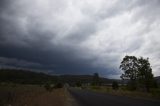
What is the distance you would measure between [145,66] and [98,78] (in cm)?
10295

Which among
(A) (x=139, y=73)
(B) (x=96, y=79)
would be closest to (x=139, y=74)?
(A) (x=139, y=73)

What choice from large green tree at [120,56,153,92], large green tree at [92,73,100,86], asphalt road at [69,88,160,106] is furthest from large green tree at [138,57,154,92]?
large green tree at [92,73,100,86]

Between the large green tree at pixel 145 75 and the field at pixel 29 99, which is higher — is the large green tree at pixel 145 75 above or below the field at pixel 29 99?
above

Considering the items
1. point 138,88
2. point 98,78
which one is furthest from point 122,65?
point 98,78

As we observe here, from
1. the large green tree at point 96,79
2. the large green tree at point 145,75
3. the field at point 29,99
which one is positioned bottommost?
the field at point 29,99

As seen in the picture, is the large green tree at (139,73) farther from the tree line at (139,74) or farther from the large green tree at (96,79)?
the large green tree at (96,79)

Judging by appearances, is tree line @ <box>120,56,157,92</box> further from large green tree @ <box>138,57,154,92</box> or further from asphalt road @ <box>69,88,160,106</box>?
asphalt road @ <box>69,88,160,106</box>

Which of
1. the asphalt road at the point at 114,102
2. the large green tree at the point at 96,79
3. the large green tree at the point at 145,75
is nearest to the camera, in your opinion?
the asphalt road at the point at 114,102

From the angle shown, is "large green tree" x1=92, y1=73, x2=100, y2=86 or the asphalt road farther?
"large green tree" x1=92, y1=73, x2=100, y2=86

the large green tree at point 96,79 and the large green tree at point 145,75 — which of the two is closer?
the large green tree at point 145,75

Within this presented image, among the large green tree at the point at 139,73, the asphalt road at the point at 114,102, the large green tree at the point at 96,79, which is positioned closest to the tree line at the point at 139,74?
the large green tree at the point at 139,73

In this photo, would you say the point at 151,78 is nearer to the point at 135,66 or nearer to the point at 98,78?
the point at 135,66

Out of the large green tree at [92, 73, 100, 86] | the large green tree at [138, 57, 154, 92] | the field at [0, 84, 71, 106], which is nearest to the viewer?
the field at [0, 84, 71, 106]

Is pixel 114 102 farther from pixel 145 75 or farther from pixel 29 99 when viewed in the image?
pixel 145 75
